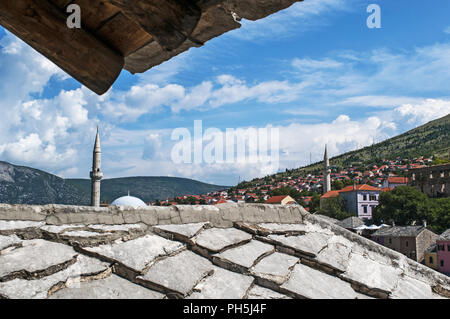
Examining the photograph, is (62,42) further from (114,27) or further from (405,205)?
(405,205)

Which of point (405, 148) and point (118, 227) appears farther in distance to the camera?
point (405, 148)

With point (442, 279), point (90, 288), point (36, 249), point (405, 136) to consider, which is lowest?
point (442, 279)

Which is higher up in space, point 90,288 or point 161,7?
point 161,7

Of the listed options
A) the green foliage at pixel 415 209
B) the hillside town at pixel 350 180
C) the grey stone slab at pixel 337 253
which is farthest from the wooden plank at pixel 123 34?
the hillside town at pixel 350 180

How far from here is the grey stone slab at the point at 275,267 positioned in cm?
203

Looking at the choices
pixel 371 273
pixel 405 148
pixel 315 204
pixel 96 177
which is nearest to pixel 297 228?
pixel 371 273

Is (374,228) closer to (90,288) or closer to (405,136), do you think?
(90,288)

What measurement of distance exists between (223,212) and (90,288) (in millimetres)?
1057

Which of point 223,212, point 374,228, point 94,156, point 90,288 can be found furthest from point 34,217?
point 374,228

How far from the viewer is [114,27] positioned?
1649mm

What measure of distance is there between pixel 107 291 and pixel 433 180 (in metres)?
60.6

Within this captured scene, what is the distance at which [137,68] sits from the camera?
78.5 inches

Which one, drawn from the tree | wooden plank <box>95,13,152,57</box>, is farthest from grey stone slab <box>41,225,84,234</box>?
the tree
